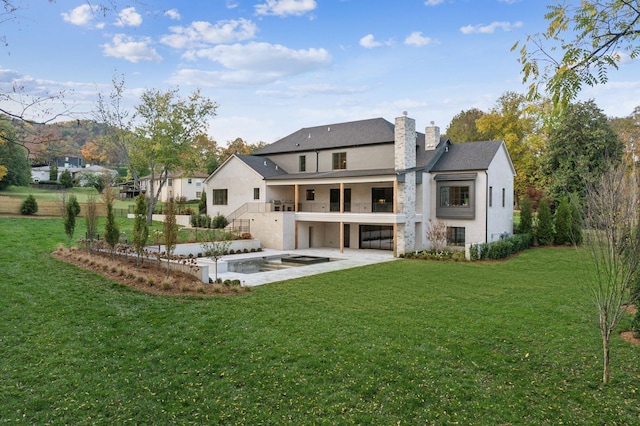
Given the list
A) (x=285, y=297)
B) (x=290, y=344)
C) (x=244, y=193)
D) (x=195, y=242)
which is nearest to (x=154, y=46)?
(x=290, y=344)

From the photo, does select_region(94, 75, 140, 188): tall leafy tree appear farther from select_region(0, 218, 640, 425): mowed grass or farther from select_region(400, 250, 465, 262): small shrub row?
select_region(400, 250, 465, 262): small shrub row

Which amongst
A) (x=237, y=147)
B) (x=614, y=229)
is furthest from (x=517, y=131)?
(x=614, y=229)

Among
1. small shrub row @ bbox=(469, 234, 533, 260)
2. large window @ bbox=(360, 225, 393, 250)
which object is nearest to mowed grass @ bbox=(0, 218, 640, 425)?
small shrub row @ bbox=(469, 234, 533, 260)

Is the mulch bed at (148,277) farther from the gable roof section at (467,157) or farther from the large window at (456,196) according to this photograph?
the gable roof section at (467,157)

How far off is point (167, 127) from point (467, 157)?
71.6 feet

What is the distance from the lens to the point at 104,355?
279 inches

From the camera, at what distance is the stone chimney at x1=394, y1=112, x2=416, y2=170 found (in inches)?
910

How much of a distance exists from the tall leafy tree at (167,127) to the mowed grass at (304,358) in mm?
18907

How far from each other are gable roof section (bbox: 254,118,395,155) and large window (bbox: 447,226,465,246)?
6.84 metres

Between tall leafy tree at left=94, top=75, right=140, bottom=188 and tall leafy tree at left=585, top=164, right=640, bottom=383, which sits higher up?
tall leafy tree at left=94, top=75, right=140, bottom=188

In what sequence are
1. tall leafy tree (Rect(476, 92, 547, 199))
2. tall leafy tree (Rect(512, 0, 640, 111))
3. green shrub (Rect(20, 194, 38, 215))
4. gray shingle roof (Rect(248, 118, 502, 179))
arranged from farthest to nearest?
tall leafy tree (Rect(476, 92, 547, 199)) < green shrub (Rect(20, 194, 38, 215)) < gray shingle roof (Rect(248, 118, 502, 179)) < tall leafy tree (Rect(512, 0, 640, 111))

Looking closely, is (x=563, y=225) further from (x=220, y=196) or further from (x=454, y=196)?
(x=220, y=196)

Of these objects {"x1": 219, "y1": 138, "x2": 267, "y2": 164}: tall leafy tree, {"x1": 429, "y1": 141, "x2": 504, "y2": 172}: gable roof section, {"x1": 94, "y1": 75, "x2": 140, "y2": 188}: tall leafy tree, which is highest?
{"x1": 219, "y1": 138, "x2": 267, "y2": 164}: tall leafy tree

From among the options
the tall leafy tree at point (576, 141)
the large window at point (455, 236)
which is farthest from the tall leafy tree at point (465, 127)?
the large window at point (455, 236)
